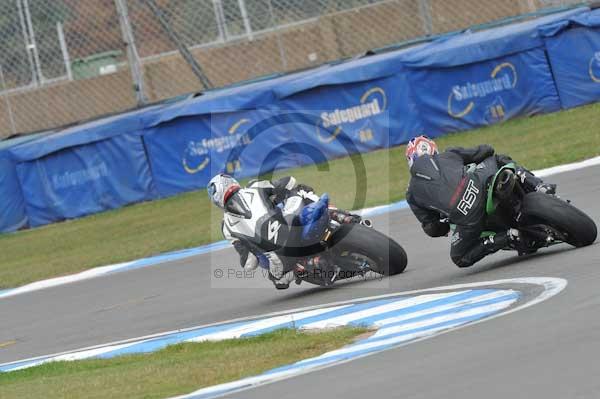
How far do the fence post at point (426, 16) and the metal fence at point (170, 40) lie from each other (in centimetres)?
2

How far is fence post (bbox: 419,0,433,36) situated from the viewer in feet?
79.4

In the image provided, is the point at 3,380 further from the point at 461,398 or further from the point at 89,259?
the point at 89,259

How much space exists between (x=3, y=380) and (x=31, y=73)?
1689cm

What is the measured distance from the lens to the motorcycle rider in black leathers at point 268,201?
11.9m

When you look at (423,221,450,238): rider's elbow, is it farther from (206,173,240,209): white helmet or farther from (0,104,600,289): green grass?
(0,104,600,289): green grass

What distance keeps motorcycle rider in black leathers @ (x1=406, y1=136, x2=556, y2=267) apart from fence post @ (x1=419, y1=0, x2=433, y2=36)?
13504mm

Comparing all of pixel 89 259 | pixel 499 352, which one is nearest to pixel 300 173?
pixel 89 259

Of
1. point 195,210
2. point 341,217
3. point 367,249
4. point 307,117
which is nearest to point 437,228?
point 367,249

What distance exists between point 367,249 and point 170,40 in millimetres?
15184

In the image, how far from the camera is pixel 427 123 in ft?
72.8

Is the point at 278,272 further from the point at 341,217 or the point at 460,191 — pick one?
the point at 460,191

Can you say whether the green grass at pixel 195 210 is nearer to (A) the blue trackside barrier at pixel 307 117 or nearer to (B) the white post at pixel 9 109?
(A) the blue trackside barrier at pixel 307 117

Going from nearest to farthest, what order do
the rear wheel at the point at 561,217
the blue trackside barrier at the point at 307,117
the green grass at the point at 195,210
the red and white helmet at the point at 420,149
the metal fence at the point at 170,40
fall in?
the rear wheel at the point at 561,217
the red and white helmet at the point at 420,149
the green grass at the point at 195,210
the blue trackside barrier at the point at 307,117
the metal fence at the point at 170,40

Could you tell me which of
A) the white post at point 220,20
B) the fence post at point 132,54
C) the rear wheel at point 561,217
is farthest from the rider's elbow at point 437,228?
the fence post at point 132,54
